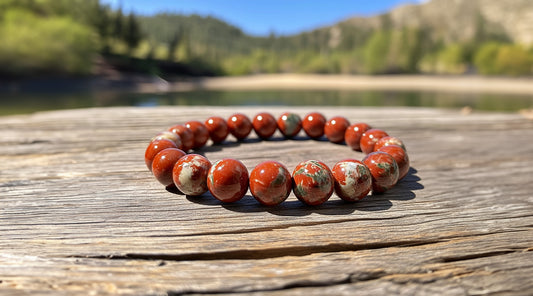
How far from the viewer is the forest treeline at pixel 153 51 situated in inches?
960

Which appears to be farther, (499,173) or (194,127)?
(194,127)

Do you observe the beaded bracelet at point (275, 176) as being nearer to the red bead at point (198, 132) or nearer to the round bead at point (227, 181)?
the round bead at point (227, 181)

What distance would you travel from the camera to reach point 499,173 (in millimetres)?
1690

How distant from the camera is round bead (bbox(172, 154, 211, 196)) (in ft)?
4.23

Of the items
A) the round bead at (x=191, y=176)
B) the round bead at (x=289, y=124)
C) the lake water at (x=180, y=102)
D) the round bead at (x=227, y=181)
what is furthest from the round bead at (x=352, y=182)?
the lake water at (x=180, y=102)

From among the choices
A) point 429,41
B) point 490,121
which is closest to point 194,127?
point 490,121

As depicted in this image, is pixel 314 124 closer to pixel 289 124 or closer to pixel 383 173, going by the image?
pixel 289 124

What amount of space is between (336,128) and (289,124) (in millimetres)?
324

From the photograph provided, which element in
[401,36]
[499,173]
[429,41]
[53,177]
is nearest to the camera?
[53,177]

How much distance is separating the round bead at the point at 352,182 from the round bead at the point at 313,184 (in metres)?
0.05

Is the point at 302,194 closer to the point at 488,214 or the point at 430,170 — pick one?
the point at 488,214

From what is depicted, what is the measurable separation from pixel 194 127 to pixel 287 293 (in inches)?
54.3

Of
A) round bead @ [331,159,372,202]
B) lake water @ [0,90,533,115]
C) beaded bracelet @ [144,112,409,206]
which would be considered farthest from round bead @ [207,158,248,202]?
lake water @ [0,90,533,115]

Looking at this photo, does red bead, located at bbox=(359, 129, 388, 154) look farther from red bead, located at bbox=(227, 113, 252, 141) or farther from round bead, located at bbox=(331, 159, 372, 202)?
red bead, located at bbox=(227, 113, 252, 141)
